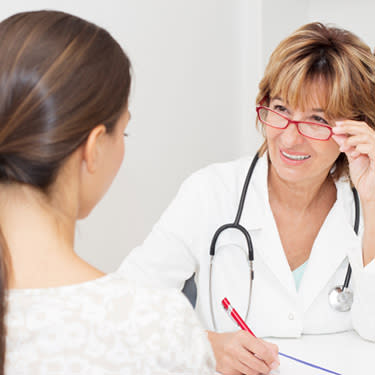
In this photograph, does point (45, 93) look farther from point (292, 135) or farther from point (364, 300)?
point (364, 300)

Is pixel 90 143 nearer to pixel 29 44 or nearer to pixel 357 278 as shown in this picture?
pixel 29 44

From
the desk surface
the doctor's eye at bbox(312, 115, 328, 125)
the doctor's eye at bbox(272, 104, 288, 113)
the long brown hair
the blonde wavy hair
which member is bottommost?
the desk surface

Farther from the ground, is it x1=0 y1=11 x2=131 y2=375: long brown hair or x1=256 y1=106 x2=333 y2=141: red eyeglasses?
x1=0 y1=11 x2=131 y2=375: long brown hair

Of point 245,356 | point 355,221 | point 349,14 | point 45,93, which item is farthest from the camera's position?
point 349,14

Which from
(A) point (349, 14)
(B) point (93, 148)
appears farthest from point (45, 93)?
(A) point (349, 14)

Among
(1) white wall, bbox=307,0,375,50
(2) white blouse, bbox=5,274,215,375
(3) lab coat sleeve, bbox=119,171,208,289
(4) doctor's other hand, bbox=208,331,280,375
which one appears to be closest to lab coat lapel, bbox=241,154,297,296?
(3) lab coat sleeve, bbox=119,171,208,289

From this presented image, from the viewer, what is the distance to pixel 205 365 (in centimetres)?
74

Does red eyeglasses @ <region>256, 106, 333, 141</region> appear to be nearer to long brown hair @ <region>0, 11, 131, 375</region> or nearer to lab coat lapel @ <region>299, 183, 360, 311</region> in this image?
lab coat lapel @ <region>299, 183, 360, 311</region>

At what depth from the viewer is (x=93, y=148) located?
73 centimetres

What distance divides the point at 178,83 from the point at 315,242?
866 mm

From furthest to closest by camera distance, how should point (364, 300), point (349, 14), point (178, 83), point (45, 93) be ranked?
point (349, 14) < point (178, 83) < point (364, 300) < point (45, 93)

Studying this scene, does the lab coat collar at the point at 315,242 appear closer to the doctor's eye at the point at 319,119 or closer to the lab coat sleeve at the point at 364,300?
the lab coat sleeve at the point at 364,300

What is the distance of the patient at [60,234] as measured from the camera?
26.1 inches

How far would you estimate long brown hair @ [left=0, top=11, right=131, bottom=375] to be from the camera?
0.67 metres
